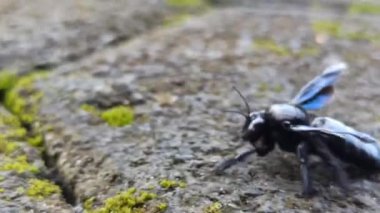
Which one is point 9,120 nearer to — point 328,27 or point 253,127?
point 253,127

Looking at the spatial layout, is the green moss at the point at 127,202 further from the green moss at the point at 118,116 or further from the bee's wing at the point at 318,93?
the bee's wing at the point at 318,93

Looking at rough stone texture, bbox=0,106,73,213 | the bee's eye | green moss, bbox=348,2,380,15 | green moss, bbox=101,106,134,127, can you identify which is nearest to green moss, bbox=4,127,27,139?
rough stone texture, bbox=0,106,73,213

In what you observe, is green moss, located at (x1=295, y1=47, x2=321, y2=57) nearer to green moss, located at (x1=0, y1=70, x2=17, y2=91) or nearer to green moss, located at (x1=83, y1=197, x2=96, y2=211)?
green moss, located at (x1=0, y1=70, x2=17, y2=91)

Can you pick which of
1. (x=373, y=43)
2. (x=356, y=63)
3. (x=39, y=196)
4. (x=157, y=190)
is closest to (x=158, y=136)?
(x=157, y=190)

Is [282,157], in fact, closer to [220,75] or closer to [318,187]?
[318,187]

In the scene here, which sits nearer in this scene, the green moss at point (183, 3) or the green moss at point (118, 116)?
the green moss at point (118, 116)

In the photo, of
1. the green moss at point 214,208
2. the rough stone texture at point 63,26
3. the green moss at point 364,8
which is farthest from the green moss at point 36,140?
the green moss at point 364,8
